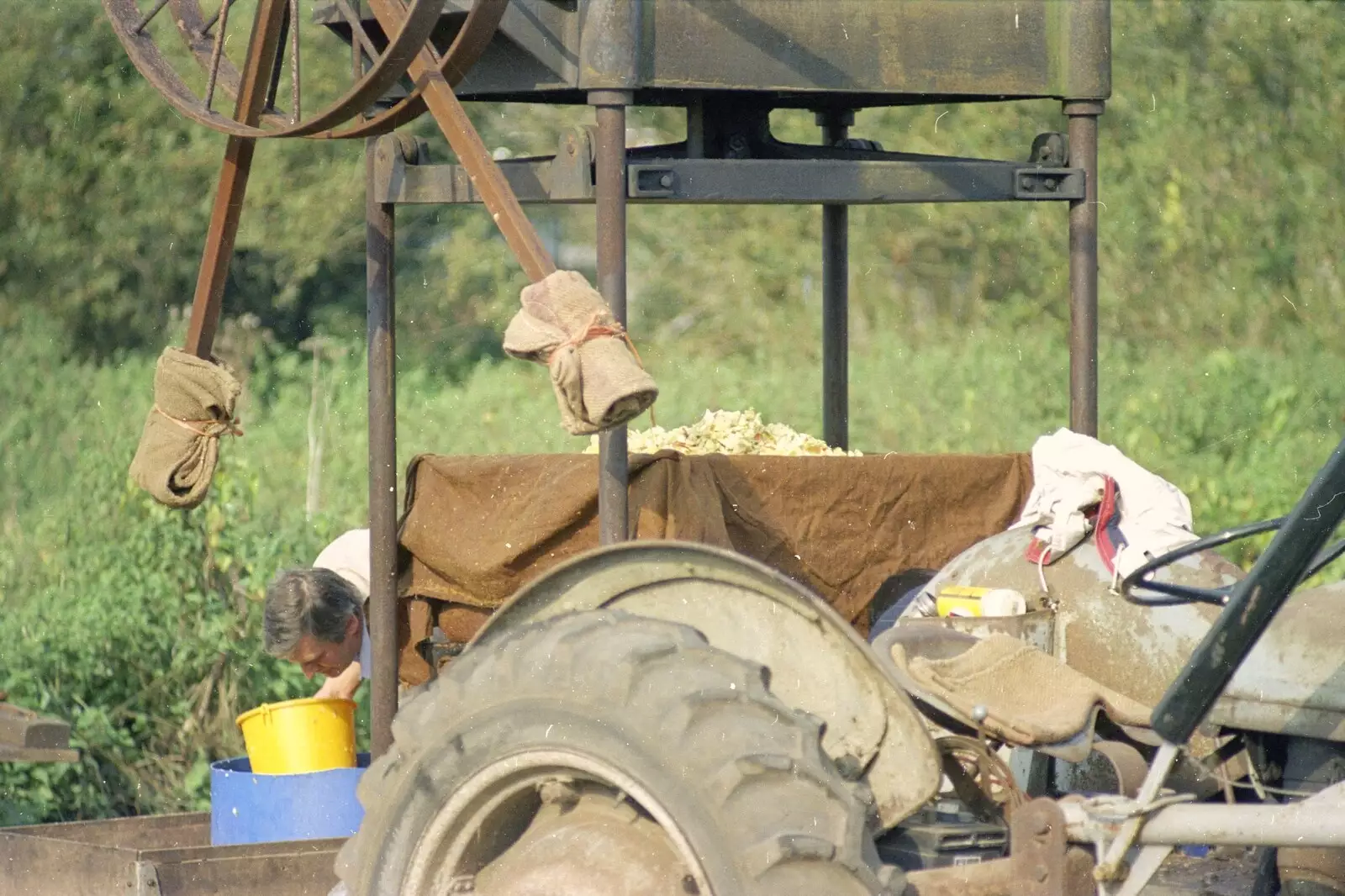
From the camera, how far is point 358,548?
6168mm

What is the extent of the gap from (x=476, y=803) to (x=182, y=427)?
1698 mm

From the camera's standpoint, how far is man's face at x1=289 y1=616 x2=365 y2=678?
574cm

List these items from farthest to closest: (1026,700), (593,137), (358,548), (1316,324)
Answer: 1. (1316,324)
2. (358,548)
3. (593,137)
4. (1026,700)

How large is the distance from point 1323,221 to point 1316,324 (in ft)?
2.54

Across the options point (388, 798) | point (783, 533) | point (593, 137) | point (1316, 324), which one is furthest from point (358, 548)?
point (1316, 324)

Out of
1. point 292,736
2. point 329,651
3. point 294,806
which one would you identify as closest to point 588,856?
point 294,806

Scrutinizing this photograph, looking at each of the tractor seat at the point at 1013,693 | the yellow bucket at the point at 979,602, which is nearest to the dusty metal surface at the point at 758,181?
the yellow bucket at the point at 979,602

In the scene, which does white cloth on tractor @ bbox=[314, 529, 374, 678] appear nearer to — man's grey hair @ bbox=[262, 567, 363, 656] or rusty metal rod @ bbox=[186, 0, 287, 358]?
man's grey hair @ bbox=[262, 567, 363, 656]

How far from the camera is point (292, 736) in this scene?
5031 millimetres

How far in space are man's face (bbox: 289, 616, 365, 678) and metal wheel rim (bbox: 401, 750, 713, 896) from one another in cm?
255

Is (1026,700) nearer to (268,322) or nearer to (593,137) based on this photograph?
(593,137)

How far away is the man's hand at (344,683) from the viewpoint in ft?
18.9

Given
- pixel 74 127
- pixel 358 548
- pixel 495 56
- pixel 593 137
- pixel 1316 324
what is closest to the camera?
pixel 593 137

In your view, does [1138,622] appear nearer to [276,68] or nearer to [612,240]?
[612,240]
